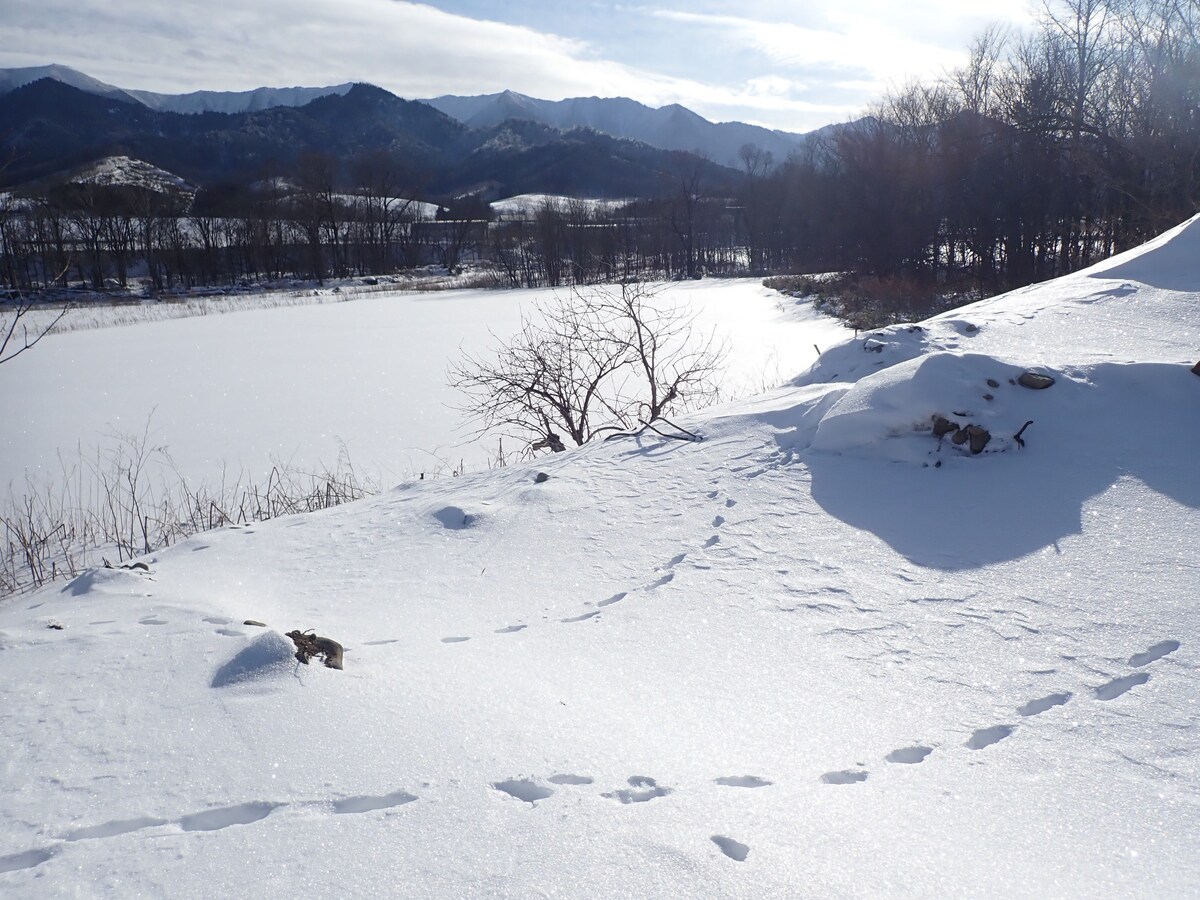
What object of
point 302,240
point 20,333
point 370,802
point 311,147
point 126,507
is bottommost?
point 126,507

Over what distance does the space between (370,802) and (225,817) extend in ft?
1.13

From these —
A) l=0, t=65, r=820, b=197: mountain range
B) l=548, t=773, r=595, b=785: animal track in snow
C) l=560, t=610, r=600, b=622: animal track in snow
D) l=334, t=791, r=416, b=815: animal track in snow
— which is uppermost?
l=0, t=65, r=820, b=197: mountain range

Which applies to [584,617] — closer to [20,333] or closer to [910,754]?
[910,754]

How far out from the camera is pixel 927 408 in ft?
13.8

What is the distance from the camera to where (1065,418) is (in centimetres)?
411

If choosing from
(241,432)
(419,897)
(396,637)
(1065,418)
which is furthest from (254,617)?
(241,432)

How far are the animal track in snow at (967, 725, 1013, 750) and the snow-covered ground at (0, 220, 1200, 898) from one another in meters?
0.01

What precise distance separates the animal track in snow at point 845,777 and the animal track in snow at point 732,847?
1.29 feet

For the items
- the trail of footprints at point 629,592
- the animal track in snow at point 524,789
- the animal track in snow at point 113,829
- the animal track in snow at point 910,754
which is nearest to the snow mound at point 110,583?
the trail of footprints at point 629,592

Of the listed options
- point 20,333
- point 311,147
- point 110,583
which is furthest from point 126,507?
point 311,147

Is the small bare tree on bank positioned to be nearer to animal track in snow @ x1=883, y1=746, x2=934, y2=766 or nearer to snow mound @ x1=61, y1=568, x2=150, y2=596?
snow mound @ x1=61, y1=568, x2=150, y2=596

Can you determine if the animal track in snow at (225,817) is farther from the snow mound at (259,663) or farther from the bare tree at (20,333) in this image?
the bare tree at (20,333)

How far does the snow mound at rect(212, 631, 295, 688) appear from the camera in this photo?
2432mm

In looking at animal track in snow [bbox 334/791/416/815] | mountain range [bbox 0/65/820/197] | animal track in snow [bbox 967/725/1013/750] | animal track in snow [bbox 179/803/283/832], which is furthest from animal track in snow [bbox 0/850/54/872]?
mountain range [bbox 0/65/820/197]
